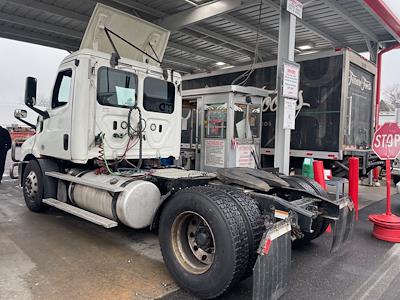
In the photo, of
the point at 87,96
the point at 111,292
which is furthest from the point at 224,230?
the point at 87,96

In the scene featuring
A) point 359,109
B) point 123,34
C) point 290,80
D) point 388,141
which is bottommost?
point 388,141

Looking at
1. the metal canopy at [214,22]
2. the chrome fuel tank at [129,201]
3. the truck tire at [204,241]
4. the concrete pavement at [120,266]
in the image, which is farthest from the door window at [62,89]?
the metal canopy at [214,22]

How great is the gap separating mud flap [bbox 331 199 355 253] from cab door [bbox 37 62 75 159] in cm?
377

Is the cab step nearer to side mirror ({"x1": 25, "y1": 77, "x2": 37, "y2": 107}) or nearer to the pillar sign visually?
side mirror ({"x1": 25, "y1": 77, "x2": 37, "y2": 107})

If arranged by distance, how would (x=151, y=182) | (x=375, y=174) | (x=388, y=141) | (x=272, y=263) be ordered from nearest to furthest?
(x=272, y=263) < (x=151, y=182) < (x=388, y=141) < (x=375, y=174)

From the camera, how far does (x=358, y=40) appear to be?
32.7 feet

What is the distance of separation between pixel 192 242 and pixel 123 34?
12.2 ft

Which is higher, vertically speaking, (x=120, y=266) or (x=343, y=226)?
(x=343, y=226)

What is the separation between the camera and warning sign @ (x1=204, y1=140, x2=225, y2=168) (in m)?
7.76

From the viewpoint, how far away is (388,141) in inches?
208

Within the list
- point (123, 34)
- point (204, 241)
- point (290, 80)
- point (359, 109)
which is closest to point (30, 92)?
point (123, 34)

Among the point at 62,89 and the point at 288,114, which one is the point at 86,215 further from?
the point at 288,114

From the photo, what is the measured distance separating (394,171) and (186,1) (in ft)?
20.7

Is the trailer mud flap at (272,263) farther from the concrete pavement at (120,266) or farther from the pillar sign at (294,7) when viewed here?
the pillar sign at (294,7)
